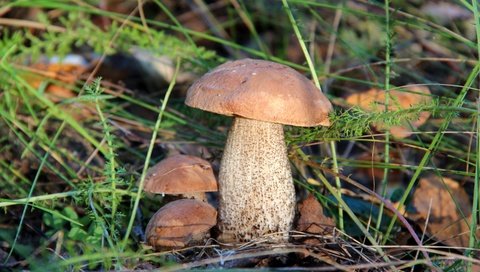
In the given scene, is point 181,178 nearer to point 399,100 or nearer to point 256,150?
point 256,150

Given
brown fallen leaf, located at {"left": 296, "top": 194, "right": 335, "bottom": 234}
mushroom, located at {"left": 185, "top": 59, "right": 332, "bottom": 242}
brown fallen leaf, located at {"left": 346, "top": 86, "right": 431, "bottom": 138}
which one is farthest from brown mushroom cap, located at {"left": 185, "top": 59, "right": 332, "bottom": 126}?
brown fallen leaf, located at {"left": 346, "top": 86, "right": 431, "bottom": 138}

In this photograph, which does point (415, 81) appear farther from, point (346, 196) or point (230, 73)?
point (230, 73)

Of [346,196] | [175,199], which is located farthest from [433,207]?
[175,199]

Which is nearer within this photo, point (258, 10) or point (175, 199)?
point (175, 199)

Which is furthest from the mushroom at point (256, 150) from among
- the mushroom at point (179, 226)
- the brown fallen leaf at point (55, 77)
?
the brown fallen leaf at point (55, 77)

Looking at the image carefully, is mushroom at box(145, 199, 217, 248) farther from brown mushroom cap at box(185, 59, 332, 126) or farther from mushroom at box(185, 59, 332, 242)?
brown mushroom cap at box(185, 59, 332, 126)

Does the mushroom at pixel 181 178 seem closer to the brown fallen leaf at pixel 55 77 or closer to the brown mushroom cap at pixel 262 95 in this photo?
the brown mushroom cap at pixel 262 95
